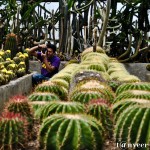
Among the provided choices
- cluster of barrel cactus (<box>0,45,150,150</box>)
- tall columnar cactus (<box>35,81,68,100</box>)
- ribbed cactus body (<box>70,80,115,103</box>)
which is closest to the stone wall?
tall columnar cactus (<box>35,81,68,100</box>)

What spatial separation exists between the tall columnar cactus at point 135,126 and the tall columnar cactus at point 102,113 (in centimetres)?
34

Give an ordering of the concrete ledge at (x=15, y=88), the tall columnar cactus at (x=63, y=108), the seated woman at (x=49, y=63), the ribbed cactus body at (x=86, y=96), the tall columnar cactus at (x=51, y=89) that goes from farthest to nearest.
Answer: the seated woman at (x=49, y=63) < the concrete ledge at (x=15, y=88) < the tall columnar cactus at (x=51, y=89) < the ribbed cactus body at (x=86, y=96) < the tall columnar cactus at (x=63, y=108)

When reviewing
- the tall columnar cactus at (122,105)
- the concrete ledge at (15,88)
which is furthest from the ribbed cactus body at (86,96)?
the concrete ledge at (15,88)

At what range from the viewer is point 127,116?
2830mm

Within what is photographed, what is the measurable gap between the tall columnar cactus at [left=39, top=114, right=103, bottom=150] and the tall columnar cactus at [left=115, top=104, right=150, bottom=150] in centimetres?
15

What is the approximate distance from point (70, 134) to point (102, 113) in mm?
662

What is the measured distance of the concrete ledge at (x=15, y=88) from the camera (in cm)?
541

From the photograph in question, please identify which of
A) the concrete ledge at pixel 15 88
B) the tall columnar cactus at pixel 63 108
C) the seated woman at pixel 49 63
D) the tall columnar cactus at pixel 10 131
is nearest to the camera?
the tall columnar cactus at pixel 10 131

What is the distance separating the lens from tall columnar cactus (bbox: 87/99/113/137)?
3252 millimetres

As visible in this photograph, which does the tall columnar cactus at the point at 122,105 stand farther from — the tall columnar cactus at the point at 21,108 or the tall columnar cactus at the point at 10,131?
the tall columnar cactus at the point at 10,131

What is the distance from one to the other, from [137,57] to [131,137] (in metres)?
9.28

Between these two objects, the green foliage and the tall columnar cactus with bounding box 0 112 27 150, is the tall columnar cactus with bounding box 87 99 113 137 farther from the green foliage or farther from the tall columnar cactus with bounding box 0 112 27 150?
the tall columnar cactus with bounding box 0 112 27 150

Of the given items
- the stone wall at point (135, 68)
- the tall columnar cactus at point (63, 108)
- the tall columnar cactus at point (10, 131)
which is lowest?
the stone wall at point (135, 68)

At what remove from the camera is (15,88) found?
635 centimetres
